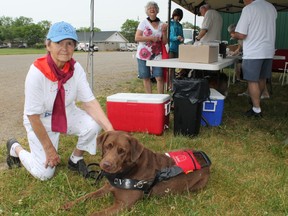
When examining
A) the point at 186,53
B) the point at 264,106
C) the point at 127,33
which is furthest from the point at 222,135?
the point at 127,33

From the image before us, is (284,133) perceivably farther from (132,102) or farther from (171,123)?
A: (132,102)

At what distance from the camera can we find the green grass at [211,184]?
2514 millimetres

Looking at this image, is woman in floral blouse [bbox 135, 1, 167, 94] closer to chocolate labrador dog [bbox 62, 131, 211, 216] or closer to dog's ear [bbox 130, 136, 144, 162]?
chocolate labrador dog [bbox 62, 131, 211, 216]

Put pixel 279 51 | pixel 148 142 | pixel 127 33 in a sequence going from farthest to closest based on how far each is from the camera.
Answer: pixel 127 33, pixel 279 51, pixel 148 142

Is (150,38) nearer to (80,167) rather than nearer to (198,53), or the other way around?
(198,53)

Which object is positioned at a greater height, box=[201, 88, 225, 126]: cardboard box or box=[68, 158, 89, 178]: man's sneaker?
box=[201, 88, 225, 126]: cardboard box

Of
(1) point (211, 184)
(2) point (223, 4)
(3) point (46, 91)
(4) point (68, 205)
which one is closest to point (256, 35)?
(1) point (211, 184)

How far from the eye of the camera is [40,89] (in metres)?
2.69

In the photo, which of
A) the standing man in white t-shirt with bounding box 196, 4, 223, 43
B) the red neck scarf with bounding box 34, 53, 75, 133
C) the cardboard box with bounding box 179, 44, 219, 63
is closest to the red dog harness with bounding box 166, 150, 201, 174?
the red neck scarf with bounding box 34, 53, 75, 133

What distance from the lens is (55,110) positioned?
9.32 feet

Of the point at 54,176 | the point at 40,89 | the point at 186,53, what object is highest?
the point at 186,53

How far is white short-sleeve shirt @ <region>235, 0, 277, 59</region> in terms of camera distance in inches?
190

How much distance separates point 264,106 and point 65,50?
4556mm

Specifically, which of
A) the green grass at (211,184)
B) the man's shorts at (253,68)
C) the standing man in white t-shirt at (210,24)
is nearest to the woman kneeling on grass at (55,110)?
the green grass at (211,184)
